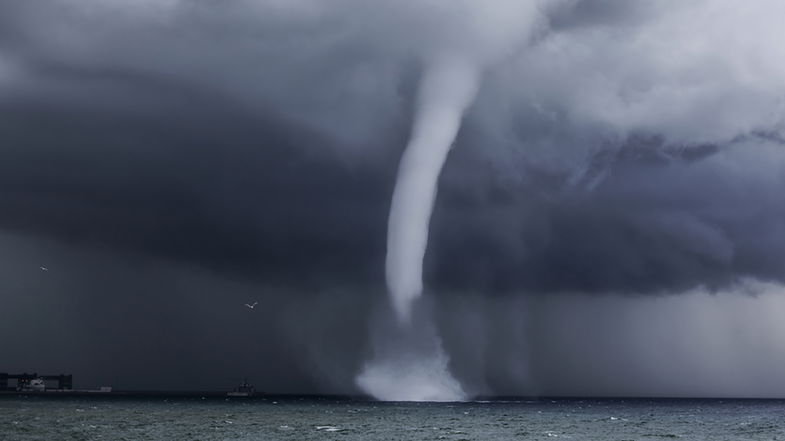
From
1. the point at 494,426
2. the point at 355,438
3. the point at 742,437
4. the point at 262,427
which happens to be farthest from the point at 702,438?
the point at 262,427

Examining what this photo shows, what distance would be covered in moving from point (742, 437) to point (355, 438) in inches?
2078

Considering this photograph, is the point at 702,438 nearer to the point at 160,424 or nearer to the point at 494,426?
the point at 494,426

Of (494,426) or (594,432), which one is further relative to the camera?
(494,426)

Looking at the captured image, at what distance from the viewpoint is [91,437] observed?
10269 cm

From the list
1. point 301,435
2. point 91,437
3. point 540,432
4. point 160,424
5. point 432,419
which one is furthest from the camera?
point 432,419

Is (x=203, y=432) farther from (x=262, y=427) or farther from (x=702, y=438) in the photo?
(x=702, y=438)

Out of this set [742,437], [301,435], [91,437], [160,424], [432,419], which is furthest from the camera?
[432,419]

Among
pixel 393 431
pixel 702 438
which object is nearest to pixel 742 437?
Result: pixel 702 438

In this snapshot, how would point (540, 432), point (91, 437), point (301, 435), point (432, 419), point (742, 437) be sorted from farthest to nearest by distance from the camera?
point (432, 419), point (540, 432), point (742, 437), point (301, 435), point (91, 437)

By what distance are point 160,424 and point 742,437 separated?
8510 cm

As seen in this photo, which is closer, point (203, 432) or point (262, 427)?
point (203, 432)

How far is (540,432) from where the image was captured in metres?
126

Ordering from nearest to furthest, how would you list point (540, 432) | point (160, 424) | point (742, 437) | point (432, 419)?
1. point (742, 437)
2. point (540, 432)
3. point (160, 424)
4. point (432, 419)

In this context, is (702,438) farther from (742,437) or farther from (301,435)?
A: (301,435)
